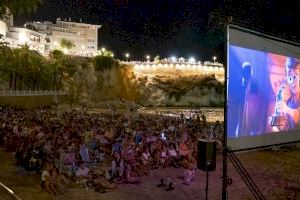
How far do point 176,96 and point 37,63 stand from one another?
41.3 m

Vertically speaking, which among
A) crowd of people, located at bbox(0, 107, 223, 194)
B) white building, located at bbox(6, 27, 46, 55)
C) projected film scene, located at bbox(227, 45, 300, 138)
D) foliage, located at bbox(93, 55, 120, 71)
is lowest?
crowd of people, located at bbox(0, 107, 223, 194)

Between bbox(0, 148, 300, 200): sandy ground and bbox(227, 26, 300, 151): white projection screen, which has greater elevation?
bbox(227, 26, 300, 151): white projection screen

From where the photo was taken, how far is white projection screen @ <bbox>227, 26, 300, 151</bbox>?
29.2ft

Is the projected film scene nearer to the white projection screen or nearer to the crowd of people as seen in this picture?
the white projection screen

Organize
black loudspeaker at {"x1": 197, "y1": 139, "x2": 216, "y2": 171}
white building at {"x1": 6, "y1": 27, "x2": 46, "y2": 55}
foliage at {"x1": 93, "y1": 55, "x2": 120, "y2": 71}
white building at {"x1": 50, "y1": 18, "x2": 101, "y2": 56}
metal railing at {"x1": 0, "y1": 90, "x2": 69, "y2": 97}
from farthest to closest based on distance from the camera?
white building at {"x1": 50, "y1": 18, "x2": 101, "y2": 56}, foliage at {"x1": 93, "y1": 55, "x2": 120, "y2": 71}, white building at {"x1": 6, "y1": 27, "x2": 46, "y2": 55}, metal railing at {"x1": 0, "y1": 90, "x2": 69, "y2": 97}, black loudspeaker at {"x1": 197, "y1": 139, "x2": 216, "y2": 171}

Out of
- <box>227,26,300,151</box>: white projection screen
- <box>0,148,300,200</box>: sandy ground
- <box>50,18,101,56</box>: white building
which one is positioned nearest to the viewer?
<box>227,26,300,151</box>: white projection screen

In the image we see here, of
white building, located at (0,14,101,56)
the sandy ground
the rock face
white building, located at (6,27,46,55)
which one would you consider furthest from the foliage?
the sandy ground

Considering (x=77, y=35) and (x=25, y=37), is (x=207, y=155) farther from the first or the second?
(x=77, y=35)

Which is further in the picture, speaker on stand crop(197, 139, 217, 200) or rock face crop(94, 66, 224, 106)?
rock face crop(94, 66, 224, 106)

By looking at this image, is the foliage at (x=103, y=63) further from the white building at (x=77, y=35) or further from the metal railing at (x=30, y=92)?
the metal railing at (x=30, y=92)

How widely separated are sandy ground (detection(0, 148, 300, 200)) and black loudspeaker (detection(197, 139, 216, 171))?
4149 millimetres

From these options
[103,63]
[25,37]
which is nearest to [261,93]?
[103,63]

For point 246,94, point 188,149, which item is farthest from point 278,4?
point 188,149

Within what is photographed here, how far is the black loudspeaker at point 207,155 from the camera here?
8156 mm
